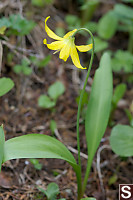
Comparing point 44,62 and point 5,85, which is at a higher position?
point 44,62

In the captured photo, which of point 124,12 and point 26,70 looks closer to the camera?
point 26,70

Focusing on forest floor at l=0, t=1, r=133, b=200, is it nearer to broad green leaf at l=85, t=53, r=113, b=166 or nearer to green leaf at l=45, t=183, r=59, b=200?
green leaf at l=45, t=183, r=59, b=200

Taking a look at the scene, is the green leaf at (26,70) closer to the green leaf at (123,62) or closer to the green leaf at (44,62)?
the green leaf at (44,62)

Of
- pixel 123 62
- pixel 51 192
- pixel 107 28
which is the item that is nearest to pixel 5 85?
pixel 51 192

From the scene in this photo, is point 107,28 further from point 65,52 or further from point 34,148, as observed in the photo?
point 34,148

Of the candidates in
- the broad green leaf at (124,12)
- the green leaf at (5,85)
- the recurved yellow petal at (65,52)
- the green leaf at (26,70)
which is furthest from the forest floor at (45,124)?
the recurved yellow petal at (65,52)

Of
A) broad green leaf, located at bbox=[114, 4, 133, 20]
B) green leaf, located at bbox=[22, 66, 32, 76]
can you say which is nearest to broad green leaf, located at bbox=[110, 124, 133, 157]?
green leaf, located at bbox=[22, 66, 32, 76]
